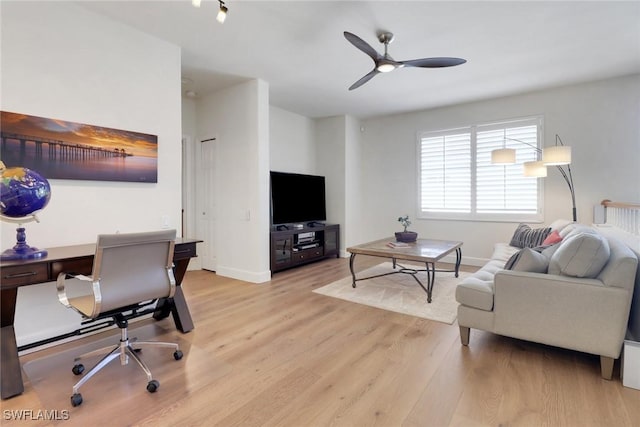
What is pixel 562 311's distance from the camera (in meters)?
2.07

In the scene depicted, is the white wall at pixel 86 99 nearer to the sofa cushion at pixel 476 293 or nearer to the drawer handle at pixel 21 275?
the drawer handle at pixel 21 275

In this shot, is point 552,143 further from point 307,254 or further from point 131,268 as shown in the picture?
point 131,268

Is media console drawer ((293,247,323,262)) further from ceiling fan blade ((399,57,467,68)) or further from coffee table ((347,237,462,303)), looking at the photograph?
ceiling fan blade ((399,57,467,68))

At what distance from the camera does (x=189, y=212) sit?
4.99 m

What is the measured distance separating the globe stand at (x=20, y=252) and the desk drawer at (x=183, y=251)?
85 centimetres

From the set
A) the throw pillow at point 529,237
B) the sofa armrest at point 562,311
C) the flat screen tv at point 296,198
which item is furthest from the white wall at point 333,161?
the sofa armrest at point 562,311

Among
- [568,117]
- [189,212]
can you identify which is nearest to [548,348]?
[568,117]

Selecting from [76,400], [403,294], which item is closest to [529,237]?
[403,294]

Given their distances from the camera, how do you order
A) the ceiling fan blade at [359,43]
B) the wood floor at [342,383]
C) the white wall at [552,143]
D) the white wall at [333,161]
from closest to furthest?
1. the wood floor at [342,383]
2. the ceiling fan blade at [359,43]
3. the white wall at [552,143]
4. the white wall at [333,161]

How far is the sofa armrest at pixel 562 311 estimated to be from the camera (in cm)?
192

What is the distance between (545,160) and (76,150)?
4663 millimetres

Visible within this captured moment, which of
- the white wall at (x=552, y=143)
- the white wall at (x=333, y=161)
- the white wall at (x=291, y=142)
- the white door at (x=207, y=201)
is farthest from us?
the white wall at (x=333, y=161)

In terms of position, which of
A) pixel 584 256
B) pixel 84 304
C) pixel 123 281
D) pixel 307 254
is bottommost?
pixel 307 254

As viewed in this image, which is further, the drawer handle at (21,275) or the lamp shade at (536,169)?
the lamp shade at (536,169)
